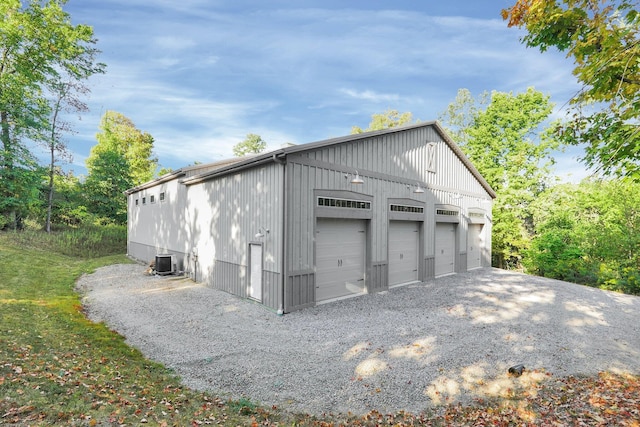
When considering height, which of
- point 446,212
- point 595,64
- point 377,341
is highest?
point 595,64

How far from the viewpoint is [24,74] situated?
17.9 meters

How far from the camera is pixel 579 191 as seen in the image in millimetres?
17984

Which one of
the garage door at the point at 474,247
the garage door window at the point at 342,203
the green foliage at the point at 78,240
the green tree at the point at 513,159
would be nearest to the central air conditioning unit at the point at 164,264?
the garage door window at the point at 342,203

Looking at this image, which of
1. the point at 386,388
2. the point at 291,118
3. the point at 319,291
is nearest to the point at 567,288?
the point at 319,291

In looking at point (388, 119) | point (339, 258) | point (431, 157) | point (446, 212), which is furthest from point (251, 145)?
point (339, 258)

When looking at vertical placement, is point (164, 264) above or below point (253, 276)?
below

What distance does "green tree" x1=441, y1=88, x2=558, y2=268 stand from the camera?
19422 mm

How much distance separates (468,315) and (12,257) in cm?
1790

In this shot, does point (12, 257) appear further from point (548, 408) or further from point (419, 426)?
point (548, 408)

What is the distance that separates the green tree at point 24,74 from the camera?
56.9ft

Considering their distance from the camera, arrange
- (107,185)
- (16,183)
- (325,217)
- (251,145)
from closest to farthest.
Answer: (325,217) < (16,183) < (107,185) < (251,145)

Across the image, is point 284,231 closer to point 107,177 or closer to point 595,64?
point 595,64

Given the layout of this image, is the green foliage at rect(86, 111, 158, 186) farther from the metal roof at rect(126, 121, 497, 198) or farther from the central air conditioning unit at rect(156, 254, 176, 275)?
the central air conditioning unit at rect(156, 254, 176, 275)

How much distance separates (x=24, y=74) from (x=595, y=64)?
2647cm
